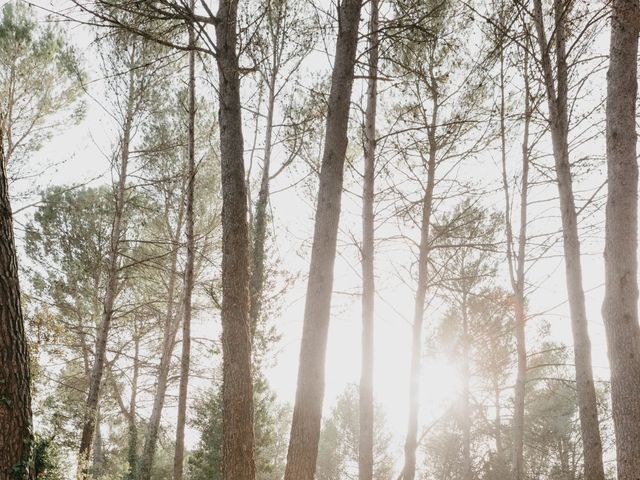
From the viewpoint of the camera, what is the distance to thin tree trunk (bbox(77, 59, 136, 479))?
7395 mm

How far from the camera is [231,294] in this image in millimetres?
3777

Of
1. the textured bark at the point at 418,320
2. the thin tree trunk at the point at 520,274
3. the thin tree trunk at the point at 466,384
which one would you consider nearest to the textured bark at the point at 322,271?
the textured bark at the point at 418,320

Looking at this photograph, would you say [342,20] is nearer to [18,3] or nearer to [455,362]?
[18,3]

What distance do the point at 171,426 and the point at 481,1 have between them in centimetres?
1167

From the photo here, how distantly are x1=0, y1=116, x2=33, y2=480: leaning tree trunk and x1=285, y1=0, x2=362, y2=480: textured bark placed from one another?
73.4 inches

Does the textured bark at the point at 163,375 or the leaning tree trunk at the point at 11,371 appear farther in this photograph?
the textured bark at the point at 163,375

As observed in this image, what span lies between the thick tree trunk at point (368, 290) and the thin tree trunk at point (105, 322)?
3.92 meters

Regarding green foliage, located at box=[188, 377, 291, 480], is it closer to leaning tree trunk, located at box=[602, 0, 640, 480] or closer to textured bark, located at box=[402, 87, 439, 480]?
textured bark, located at box=[402, 87, 439, 480]

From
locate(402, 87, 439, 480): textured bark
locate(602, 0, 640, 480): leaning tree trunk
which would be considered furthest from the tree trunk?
locate(602, 0, 640, 480): leaning tree trunk

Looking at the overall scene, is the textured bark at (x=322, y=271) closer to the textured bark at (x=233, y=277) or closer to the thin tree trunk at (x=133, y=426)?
the textured bark at (x=233, y=277)

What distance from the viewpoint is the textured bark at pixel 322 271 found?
3328mm

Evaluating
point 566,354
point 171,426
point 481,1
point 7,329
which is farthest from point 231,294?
point 566,354

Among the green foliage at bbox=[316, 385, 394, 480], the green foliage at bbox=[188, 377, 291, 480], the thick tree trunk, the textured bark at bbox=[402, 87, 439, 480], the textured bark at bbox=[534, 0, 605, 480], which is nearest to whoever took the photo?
the textured bark at bbox=[534, 0, 605, 480]

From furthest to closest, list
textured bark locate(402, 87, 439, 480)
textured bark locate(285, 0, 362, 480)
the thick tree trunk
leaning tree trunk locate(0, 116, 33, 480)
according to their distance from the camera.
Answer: textured bark locate(402, 87, 439, 480), the thick tree trunk, textured bark locate(285, 0, 362, 480), leaning tree trunk locate(0, 116, 33, 480)
